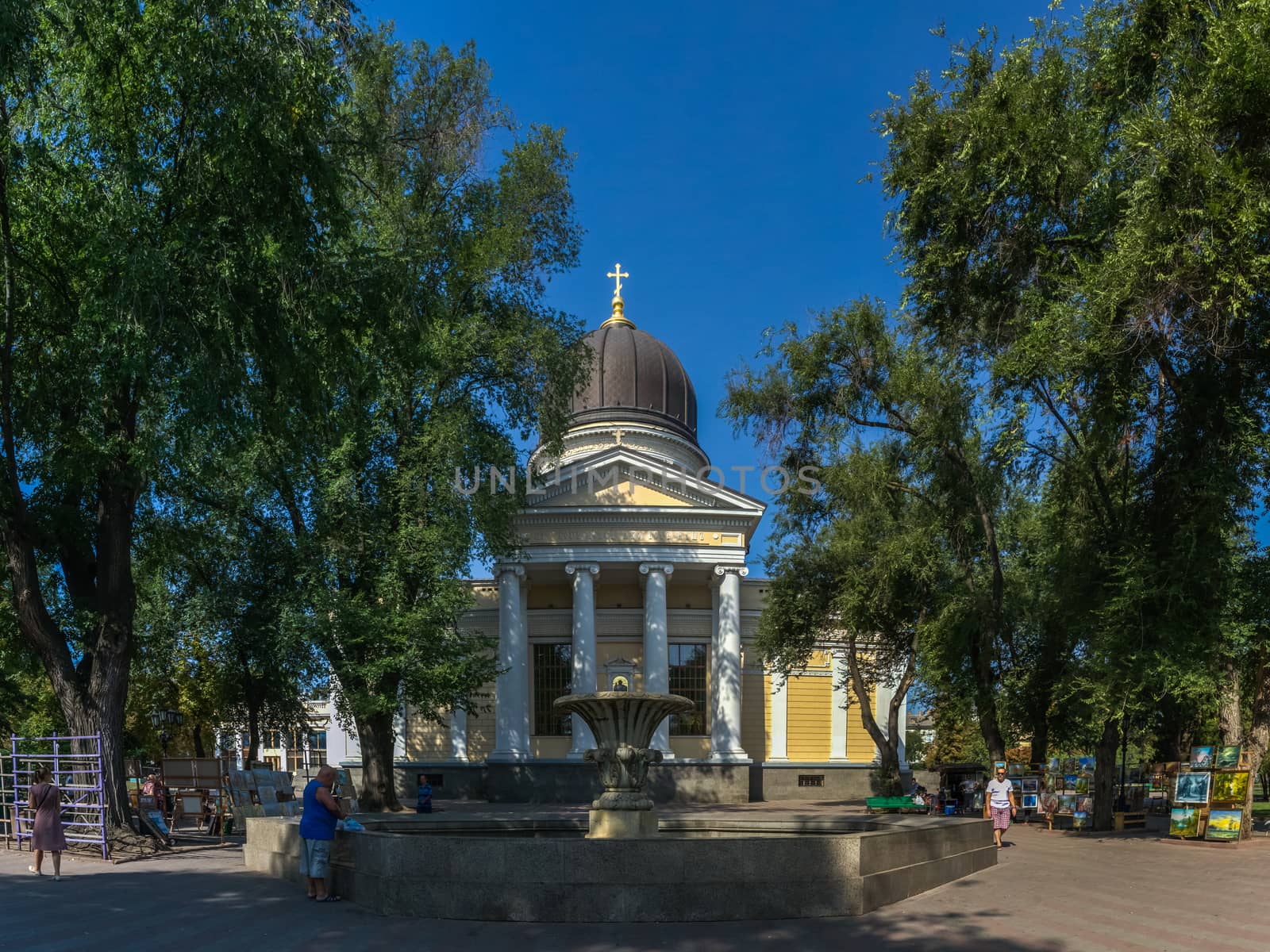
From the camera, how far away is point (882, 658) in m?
31.0

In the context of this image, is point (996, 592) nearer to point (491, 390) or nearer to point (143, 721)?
point (491, 390)

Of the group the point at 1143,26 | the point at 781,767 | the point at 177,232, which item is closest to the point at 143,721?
the point at 781,767

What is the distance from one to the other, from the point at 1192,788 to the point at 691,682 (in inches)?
794

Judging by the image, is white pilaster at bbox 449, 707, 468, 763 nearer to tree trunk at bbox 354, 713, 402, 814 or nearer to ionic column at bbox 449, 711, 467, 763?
ionic column at bbox 449, 711, 467, 763

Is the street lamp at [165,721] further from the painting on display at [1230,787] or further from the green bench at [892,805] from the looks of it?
the painting on display at [1230,787]

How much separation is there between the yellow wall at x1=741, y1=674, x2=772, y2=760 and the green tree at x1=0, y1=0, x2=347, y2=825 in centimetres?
2416

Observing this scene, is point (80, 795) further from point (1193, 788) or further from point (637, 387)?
point (637, 387)

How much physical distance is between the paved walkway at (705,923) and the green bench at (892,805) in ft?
37.5

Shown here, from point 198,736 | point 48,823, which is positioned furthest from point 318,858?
point 198,736

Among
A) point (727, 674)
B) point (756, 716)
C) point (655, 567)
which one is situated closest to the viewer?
point (655, 567)

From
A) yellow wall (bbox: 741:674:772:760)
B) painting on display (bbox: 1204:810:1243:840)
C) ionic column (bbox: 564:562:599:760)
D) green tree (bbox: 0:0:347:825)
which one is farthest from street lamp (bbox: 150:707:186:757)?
painting on display (bbox: 1204:810:1243:840)

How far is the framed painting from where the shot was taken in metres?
18.0

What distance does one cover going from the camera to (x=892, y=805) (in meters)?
25.0

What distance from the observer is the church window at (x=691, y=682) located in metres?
36.3
